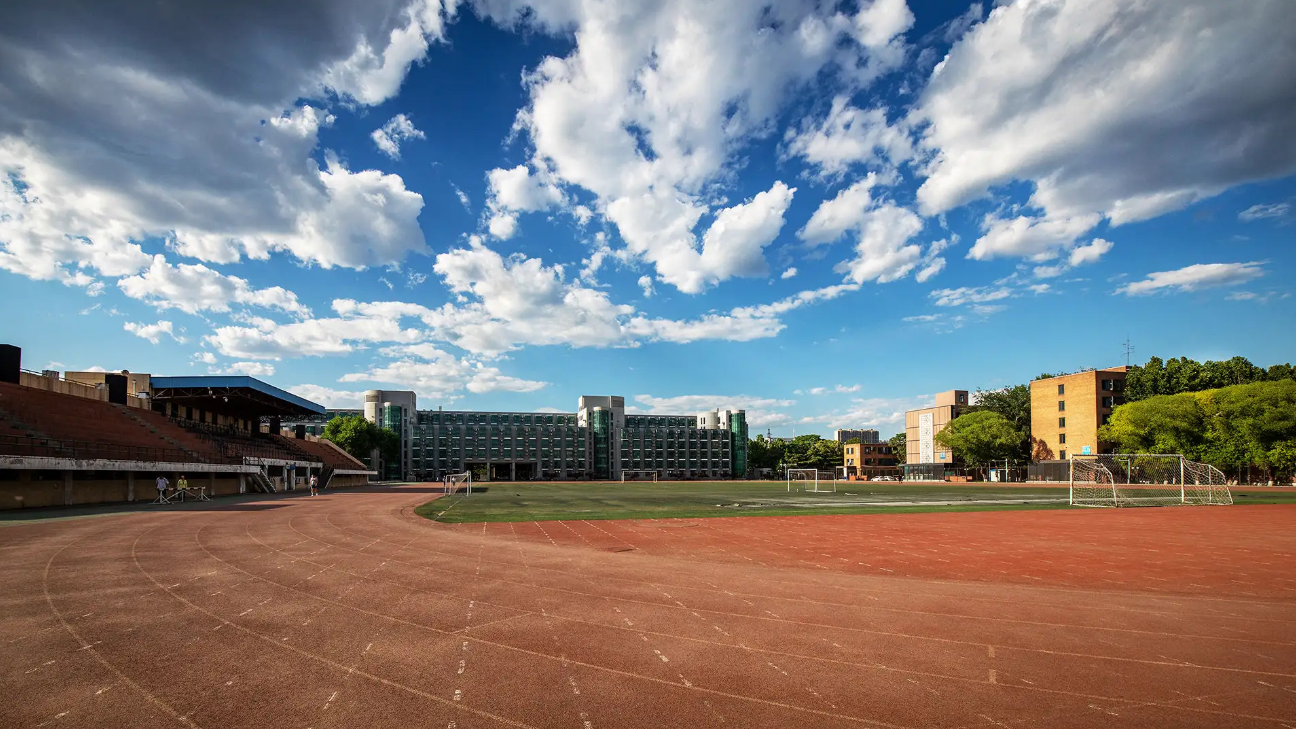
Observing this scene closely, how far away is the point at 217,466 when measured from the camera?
158ft

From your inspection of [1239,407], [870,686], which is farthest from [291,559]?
[1239,407]

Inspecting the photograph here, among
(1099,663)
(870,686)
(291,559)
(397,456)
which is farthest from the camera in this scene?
(397,456)

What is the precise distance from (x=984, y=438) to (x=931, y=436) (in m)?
34.1

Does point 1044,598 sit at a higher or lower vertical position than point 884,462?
higher

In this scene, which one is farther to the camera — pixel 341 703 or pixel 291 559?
pixel 291 559

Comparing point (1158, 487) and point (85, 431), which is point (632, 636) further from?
point (1158, 487)

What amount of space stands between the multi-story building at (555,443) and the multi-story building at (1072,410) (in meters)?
90.5

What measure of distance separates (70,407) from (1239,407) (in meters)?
115

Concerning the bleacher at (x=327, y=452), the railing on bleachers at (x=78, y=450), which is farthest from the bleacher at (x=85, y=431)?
the bleacher at (x=327, y=452)

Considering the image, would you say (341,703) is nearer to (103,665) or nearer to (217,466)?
(103,665)

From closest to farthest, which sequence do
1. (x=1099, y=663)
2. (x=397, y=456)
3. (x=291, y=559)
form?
(x=1099, y=663) < (x=291, y=559) < (x=397, y=456)

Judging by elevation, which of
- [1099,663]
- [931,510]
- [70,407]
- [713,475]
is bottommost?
[713,475]

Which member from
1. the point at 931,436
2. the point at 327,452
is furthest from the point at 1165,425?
the point at 327,452

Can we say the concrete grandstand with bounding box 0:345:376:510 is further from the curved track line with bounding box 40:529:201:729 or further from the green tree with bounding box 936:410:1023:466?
the green tree with bounding box 936:410:1023:466
